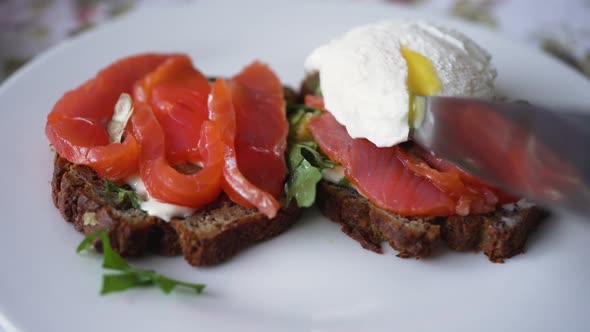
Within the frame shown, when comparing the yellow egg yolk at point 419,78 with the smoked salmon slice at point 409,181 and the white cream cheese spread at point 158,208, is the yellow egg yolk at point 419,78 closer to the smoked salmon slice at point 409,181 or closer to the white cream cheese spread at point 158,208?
the smoked salmon slice at point 409,181

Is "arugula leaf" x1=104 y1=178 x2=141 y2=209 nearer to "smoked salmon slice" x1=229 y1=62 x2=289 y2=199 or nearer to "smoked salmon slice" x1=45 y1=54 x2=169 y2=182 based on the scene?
"smoked salmon slice" x1=45 y1=54 x2=169 y2=182

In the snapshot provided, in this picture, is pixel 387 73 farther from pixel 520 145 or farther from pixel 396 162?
pixel 520 145

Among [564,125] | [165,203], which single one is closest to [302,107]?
[165,203]

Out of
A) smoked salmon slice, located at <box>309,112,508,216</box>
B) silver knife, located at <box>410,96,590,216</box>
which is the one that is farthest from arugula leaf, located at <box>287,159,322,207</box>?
silver knife, located at <box>410,96,590,216</box>

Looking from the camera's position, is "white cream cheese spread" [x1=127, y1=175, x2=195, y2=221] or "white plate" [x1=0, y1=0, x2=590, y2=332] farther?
"white cream cheese spread" [x1=127, y1=175, x2=195, y2=221]

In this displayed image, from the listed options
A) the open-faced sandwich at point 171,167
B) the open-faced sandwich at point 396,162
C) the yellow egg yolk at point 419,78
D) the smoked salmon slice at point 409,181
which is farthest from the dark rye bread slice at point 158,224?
the yellow egg yolk at point 419,78

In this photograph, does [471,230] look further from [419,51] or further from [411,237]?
[419,51]
